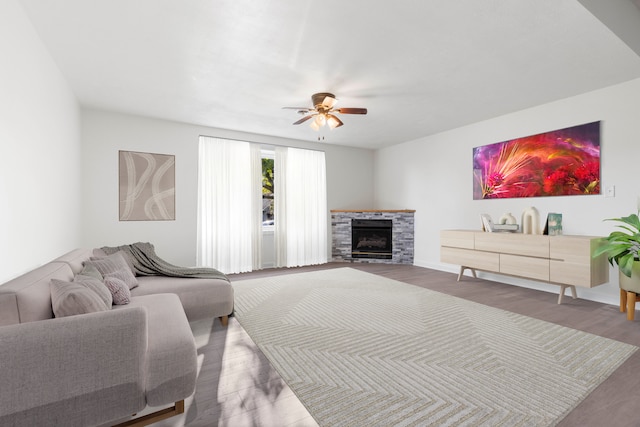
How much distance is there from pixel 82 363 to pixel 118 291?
1148 mm

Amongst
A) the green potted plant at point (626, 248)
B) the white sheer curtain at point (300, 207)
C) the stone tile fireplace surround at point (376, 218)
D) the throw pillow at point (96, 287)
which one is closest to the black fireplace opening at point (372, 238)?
the stone tile fireplace surround at point (376, 218)

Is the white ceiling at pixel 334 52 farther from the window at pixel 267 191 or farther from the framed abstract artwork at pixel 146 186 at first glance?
the window at pixel 267 191

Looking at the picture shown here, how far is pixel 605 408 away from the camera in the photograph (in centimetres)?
165

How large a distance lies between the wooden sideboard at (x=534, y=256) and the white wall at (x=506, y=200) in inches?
20.7

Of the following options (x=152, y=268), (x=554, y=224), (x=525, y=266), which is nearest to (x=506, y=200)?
(x=554, y=224)

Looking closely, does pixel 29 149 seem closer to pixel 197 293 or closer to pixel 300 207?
pixel 197 293

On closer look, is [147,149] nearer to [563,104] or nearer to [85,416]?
[85,416]

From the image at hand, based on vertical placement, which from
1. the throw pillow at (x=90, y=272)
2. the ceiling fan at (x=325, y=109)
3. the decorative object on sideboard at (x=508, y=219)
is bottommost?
the throw pillow at (x=90, y=272)

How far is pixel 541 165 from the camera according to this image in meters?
4.14

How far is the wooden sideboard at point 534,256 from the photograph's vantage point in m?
3.30

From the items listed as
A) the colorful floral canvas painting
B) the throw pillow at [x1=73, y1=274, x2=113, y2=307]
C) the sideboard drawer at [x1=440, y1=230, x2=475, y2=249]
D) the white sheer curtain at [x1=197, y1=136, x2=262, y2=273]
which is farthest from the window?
the throw pillow at [x1=73, y1=274, x2=113, y2=307]

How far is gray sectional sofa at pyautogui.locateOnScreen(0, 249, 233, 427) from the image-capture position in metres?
1.15

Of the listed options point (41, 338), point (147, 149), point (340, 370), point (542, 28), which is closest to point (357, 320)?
point (340, 370)

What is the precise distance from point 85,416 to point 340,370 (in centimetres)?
142
